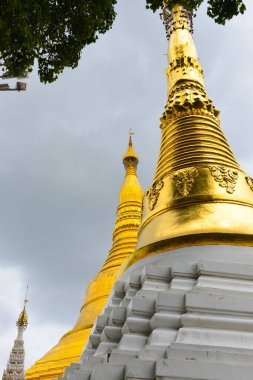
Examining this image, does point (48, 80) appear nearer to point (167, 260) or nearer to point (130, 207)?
point (167, 260)

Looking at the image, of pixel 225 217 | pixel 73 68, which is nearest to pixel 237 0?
pixel 73 68

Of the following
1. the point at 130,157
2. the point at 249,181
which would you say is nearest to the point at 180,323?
the point at 249,181

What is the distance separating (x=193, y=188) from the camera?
17.1 feet

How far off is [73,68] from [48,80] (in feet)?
0.97

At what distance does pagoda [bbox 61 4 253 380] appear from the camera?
2.83 meters

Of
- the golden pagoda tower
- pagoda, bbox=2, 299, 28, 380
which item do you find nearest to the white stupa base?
the golden pagoda tower

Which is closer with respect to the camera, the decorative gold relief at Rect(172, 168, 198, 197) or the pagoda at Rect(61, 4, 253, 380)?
the pagoda at Rect(61, 4, 253, 380)

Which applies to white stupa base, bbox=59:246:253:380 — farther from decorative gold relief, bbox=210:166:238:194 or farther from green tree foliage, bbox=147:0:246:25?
green tree foliage, bbox=147:0:246:25

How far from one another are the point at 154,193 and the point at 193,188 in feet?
2.00

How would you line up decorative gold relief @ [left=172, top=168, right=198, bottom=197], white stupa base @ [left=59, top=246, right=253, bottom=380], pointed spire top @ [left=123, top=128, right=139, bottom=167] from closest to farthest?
white stupa base @ [left=59, top=246, right=253, bottom=380] < decorative gold relief @ [left=172, top=168, right=198, bottom=197] < pointed spire top @ [left=123, top=128, right=139, bottom=167]

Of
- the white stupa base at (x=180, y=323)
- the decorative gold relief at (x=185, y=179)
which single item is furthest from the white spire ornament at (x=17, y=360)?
the white stupa base at (x=180, y=323)

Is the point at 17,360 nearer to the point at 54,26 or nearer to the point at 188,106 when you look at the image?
the point at 188,106

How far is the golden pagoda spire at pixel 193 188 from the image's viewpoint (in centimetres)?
464

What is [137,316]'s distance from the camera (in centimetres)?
368
